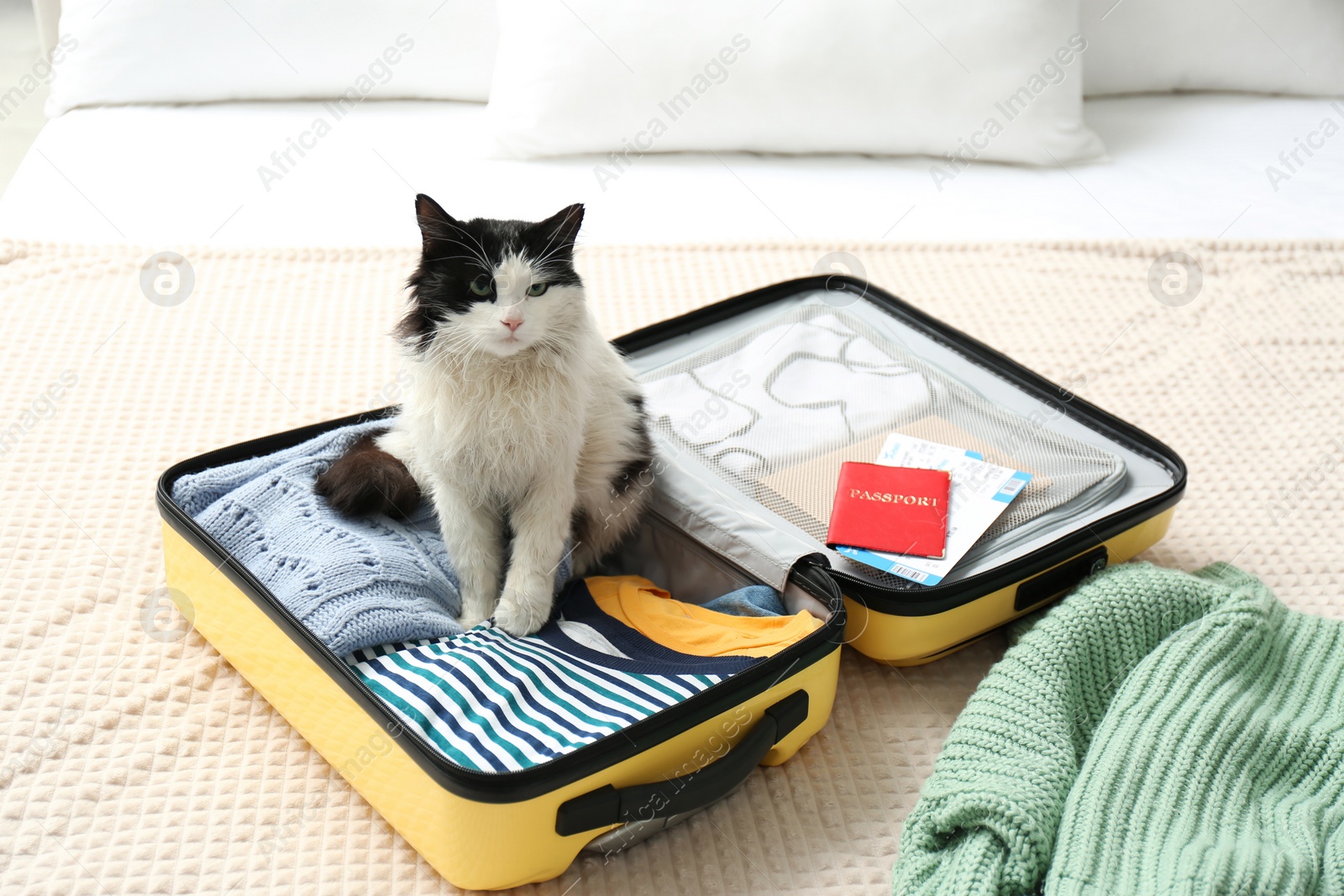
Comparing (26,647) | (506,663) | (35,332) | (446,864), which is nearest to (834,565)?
(506,663)

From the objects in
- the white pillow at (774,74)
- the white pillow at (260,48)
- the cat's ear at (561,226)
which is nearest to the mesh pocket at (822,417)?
the cat's ear at (561,226)

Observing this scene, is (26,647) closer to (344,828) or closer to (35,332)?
(344,828)

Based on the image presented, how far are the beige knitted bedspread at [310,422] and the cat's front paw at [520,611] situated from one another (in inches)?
8.6

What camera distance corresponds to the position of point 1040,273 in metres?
1.80

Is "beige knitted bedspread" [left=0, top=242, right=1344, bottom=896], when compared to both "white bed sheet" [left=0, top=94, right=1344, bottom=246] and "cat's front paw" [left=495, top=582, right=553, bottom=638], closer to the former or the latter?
"white bed sheet" [left=0, top=94, right=1344, bottom=246]

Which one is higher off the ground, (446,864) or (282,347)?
(282,347)

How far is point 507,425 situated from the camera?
1.03 m

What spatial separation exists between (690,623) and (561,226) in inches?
16.4

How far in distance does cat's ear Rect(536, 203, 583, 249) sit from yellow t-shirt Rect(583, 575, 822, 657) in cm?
38

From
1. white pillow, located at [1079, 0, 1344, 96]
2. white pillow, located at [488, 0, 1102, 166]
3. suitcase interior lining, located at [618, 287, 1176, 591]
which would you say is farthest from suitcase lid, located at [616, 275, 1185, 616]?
white pillow, located at [1079, 0, 1344, 96]

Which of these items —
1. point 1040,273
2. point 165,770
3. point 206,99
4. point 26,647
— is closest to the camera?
point 165,770

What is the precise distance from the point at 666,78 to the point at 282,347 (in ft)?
2.57

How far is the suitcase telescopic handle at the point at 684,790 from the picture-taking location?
0.87 m

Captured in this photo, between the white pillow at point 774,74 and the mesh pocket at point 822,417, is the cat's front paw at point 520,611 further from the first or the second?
the white pillow at point 774,74
